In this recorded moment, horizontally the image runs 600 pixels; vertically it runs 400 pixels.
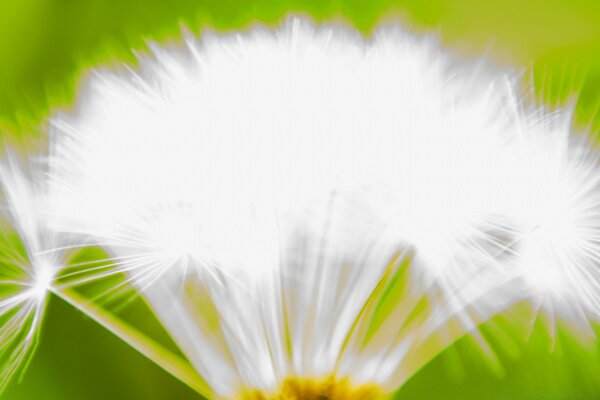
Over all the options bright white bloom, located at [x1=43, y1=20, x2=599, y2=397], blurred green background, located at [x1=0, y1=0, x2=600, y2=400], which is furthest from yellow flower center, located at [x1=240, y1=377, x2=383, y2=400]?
blurred green background, located at [x1=0, y1=0, x2=600, y2=400]

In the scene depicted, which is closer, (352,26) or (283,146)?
(283,146)

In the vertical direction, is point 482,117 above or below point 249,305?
above

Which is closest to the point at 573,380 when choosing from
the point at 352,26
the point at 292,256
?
the point at 292,256

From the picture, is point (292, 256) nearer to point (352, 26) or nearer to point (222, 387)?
point (222, 387)

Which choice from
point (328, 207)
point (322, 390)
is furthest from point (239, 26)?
point (322, 390)

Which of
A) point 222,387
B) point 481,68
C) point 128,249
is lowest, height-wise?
point 222,387

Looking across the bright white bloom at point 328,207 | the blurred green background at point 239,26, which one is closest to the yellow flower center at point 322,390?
the bright white bloom at point 328,207
